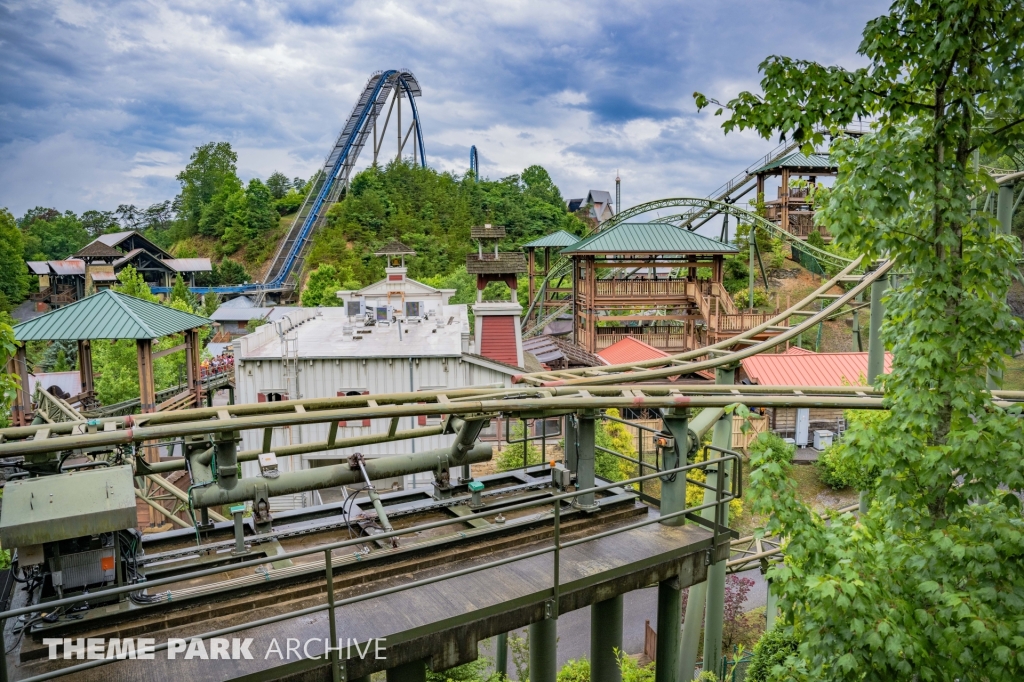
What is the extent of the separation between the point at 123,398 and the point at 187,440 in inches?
781

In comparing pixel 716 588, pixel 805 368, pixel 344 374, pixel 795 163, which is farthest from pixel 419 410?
pixel 795 163

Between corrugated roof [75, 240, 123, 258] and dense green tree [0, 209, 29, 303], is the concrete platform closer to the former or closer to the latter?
dense green tree [0, 209, 29, 303]

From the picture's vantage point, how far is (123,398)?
72.6 ft

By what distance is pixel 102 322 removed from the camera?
1769 cm

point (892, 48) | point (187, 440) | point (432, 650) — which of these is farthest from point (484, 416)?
point (892, 48)

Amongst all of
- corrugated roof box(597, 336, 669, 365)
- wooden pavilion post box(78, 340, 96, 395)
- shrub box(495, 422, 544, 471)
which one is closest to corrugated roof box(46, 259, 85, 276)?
wooden pavilion post box(78, 340, 96, 395)

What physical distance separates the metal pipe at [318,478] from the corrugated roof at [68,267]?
57755 mm

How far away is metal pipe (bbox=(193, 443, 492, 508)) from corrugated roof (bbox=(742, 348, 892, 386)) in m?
15.5

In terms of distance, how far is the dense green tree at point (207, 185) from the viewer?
69500mm

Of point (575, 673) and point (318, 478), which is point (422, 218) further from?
point (318, 478)

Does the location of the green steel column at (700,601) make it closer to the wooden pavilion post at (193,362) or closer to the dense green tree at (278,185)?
the wooden pavilion post at (193,362)

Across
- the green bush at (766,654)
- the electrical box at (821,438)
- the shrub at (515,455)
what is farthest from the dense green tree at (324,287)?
the green bush at (766,654)

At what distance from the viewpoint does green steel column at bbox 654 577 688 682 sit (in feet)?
20.6

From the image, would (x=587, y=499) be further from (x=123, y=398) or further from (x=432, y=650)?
(x=123, y=398)
